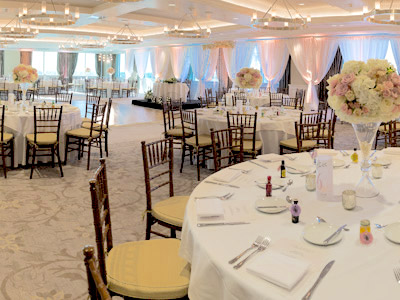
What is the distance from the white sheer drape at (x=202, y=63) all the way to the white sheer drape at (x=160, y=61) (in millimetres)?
1765

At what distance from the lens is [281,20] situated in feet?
25.0

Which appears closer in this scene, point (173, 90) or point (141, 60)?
point (173, 90)

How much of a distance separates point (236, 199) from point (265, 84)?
47.9 ft

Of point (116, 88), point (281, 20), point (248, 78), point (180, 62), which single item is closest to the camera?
point (281, 20)

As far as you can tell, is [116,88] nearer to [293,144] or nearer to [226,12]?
[226,12]

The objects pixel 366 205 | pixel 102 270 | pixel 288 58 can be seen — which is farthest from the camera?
pixel 288 58

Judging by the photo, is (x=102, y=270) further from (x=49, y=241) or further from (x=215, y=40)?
(x=215, y=40)

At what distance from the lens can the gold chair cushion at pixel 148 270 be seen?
218cm

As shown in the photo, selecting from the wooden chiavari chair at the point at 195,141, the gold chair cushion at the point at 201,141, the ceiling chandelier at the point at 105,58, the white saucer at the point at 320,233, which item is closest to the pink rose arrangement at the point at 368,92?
the white saucer at the point at 320,233

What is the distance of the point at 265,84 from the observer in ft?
55.0

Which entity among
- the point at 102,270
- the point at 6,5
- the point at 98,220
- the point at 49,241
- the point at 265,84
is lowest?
the point at 49,241

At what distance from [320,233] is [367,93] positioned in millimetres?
945

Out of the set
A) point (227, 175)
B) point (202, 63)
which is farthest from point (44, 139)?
point (202, 63)

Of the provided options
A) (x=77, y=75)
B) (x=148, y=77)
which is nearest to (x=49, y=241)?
(x=148, y=77)
